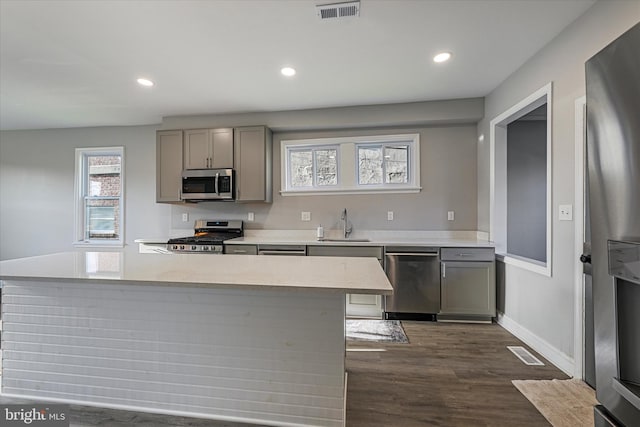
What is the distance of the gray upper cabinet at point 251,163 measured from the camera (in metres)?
3.65

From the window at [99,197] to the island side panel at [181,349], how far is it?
123 inches

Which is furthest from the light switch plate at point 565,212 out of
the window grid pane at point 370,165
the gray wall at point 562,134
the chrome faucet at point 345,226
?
the chrome faucet at point 345,226

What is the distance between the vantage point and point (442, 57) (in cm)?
246

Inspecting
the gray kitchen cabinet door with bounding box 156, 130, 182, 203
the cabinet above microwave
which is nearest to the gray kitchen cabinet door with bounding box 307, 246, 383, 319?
the cabinet above microwave

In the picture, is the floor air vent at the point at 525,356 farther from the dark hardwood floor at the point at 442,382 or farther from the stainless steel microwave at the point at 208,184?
the stainless steel microwave at the point at 208,184

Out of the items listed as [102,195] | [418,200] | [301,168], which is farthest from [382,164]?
[102,195]

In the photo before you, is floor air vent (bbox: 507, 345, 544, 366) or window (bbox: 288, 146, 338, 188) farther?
window (bbox: 288, 146, 338, 188)

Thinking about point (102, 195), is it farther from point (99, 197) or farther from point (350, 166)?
point (350, 166)

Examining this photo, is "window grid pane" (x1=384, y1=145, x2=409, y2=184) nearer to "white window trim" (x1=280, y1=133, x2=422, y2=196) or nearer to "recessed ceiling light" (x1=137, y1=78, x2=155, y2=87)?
"white window trim" (x1=280, y1=133, x2=422, y2=196)

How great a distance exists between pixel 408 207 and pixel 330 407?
2.76 meters

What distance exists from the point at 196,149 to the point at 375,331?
319 centimetres

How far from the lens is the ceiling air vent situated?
182 centimetres

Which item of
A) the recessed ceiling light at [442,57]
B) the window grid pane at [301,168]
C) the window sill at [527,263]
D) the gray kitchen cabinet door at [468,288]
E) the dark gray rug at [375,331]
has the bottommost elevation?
the dark gray rug at [375,331]

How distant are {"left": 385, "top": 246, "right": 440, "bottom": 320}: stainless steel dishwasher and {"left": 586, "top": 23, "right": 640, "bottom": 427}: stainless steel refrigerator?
2.23 m
